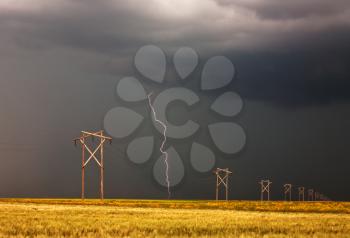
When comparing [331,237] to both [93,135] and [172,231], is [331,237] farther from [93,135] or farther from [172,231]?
[93,135]

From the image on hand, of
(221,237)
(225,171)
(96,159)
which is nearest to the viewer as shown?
(221,237)

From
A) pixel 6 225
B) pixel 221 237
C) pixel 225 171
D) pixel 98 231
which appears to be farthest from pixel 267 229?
pixel 225 171

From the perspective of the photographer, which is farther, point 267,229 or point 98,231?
point 267,229

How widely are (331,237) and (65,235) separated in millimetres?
10430

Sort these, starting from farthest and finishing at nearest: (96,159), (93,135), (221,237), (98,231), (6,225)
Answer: (93,135)
(96,159)
(6,225)
(98,231)
(221,237)

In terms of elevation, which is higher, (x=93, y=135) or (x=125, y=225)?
(x=93, y=135)

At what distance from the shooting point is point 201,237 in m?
20.2

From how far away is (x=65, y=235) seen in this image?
20.4m

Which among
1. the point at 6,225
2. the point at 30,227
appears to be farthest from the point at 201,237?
the point at 6,225

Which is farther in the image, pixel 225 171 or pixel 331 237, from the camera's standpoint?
pixel 225 171

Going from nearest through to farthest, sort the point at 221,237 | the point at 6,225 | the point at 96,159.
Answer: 1. the point at 221,237
2. the point at 6,225
3. the point at 96,159

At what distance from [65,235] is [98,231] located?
2110 mm

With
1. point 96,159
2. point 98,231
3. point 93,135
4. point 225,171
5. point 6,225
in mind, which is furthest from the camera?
point 225,171

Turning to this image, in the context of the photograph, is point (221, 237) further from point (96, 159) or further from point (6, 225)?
point (96, 159)
